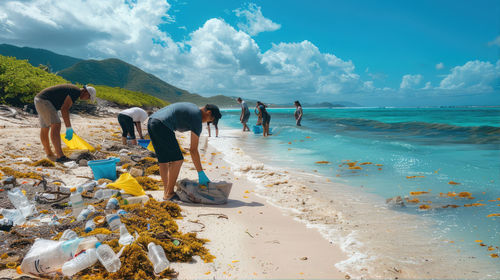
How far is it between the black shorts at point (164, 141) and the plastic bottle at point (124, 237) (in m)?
1.66

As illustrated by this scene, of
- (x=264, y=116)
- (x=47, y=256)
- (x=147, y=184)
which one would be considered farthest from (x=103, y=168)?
(x=264, y=116)

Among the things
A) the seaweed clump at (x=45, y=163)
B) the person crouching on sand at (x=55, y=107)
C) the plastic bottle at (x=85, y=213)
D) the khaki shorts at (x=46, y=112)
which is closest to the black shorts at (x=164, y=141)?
the plastic bottle at (x=85, y=213)

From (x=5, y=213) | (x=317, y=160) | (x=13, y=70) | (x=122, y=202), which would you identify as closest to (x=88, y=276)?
(x=122, y=202)

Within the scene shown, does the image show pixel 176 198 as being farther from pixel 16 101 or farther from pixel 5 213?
pixel 16 101

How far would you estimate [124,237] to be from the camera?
2.99 metres

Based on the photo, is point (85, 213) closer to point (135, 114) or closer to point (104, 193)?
point (104, 193)

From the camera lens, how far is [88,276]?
240cm

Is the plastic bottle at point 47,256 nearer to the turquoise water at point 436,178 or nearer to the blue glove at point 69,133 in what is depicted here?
the turquoise water at point 436,178

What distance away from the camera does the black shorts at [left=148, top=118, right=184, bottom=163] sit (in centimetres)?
454

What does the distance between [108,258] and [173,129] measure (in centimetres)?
241

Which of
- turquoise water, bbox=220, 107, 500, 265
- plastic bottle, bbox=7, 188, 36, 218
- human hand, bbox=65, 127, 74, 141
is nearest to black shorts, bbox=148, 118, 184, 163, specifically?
plastic bottle, bbox=7, 188, 36, 218

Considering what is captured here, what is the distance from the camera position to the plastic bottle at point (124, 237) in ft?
9.60

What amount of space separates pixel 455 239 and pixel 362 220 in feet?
3.94

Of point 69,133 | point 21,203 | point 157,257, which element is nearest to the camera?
point 157,257
